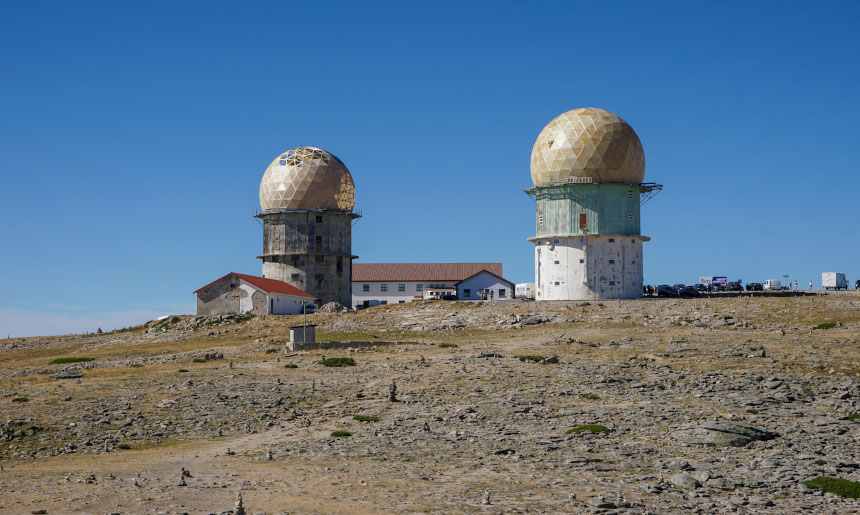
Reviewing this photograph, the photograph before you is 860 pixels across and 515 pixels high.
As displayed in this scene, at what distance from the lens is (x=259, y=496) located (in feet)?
54.7

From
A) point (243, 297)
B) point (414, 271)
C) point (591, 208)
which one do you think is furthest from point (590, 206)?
point (414, 271)

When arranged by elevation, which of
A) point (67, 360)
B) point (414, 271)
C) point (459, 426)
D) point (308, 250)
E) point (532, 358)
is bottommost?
point (459, 426)

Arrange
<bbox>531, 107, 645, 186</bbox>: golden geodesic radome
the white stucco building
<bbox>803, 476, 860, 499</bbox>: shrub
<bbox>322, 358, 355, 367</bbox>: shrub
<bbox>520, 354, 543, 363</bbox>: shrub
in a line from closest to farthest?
<bbox>803, 476, 860, 499</bbox>: shrub → <bbox>520, 354, 543, 363</bbox>: shrub → <bbox>322, 358, 355, 367</bbox>: shrub → <bbox>531, 107, 645, 186</bbox>: golden geodesic radome → the white stucco building

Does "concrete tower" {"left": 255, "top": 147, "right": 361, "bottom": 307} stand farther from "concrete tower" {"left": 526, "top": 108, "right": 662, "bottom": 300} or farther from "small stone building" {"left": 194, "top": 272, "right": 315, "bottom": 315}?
"concrete tower" {"left": 526, "top": 108, "right": 662, "bottom": 300}

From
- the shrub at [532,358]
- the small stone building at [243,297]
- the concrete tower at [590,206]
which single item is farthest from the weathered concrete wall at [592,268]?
the shrub at [532,358]

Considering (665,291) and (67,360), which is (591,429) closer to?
(67,360)

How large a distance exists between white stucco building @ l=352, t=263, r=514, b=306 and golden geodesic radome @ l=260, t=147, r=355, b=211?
1484 centimetres

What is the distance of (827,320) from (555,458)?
34518 millimetres

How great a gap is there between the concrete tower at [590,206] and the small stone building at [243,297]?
2031 centimetres

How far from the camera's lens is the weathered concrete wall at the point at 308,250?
75562 mm

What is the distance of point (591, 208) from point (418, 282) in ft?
105

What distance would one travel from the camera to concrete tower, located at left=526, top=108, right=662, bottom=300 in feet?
211

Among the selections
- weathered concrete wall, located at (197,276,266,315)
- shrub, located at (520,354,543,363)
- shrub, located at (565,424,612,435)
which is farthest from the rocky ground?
weathered concrete wall, located at (197,276,266,315)

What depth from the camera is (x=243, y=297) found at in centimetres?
6856
